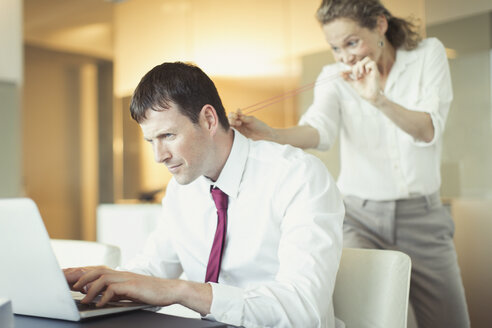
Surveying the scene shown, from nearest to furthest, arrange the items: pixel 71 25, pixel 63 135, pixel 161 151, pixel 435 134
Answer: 1. pixel 161 151
2. pixel 435 134
3. pixel 71 25
4. pixel 63 135

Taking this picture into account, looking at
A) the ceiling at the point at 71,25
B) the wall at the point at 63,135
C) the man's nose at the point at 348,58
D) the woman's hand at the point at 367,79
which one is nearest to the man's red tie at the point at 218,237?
the woman's hand at the point at 367,79

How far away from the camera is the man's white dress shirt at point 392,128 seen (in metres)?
1.97

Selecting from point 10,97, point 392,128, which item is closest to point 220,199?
point 392,128

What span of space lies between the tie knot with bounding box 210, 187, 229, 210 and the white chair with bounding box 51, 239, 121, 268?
1.44 ft

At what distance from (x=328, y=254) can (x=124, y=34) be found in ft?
13.5

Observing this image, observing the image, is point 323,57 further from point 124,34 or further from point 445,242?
point 124,34

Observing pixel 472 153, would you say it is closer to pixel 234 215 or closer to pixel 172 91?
pixel 234 215

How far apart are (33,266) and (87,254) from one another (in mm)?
788

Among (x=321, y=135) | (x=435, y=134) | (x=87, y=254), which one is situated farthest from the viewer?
(x=321, y=135)

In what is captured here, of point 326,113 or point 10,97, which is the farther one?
point 10,97

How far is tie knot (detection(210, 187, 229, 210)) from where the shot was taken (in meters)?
1.45

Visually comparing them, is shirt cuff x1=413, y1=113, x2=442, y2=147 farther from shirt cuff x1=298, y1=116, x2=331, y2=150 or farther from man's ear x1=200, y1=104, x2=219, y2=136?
man's ear x1=200, y1=104, x2=219, y2=136

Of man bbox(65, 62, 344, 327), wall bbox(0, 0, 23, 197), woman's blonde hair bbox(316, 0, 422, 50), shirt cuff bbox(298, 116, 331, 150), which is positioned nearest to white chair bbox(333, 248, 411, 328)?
man bbox(65, 62, 344, 327)

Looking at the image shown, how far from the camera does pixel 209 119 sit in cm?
147
